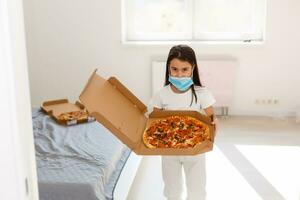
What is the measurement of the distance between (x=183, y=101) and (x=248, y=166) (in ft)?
4.26

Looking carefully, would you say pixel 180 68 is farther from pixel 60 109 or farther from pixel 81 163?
pixel 60 109

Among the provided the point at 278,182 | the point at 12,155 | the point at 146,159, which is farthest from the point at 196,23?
the point at 12,155

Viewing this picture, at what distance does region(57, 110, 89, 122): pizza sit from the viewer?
2.73 meters

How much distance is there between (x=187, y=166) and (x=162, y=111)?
0.29 meters

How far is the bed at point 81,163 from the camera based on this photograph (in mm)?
1872

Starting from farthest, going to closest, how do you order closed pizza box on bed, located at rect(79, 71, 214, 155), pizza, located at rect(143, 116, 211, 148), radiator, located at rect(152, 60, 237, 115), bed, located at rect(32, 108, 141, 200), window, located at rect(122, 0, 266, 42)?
window, located at rect(122, 0, 266, 42) → radiator, located at rect(152, 60, 237, 115) → bed, located at rect(32, 108, 141, 200) → pizza, located at rect(143, 116, 211, 148) → closed pizza box on bed, located at rect(79, 71, 214, 155)

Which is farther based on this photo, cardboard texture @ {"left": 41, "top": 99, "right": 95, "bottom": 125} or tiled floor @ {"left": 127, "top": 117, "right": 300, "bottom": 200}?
cardboard texture @ {"left": 41, "top": 99, "right": 95, "bottom": 125}

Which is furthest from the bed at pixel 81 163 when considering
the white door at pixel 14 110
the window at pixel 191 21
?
the window at pixel 191 21

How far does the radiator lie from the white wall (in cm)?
10

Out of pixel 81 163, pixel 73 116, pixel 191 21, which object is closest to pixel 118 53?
pixel 191 21

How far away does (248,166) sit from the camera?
2.88 meters

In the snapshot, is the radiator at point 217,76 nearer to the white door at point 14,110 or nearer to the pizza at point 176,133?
the pizza at point 176,133

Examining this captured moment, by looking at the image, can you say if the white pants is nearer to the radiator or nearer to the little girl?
the little girl

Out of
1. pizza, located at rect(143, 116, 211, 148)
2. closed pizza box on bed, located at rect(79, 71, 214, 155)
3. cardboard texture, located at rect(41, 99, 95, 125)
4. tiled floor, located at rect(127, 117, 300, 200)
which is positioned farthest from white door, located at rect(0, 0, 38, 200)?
cardboard texture, located at rect(41, 99, 95, 125)
